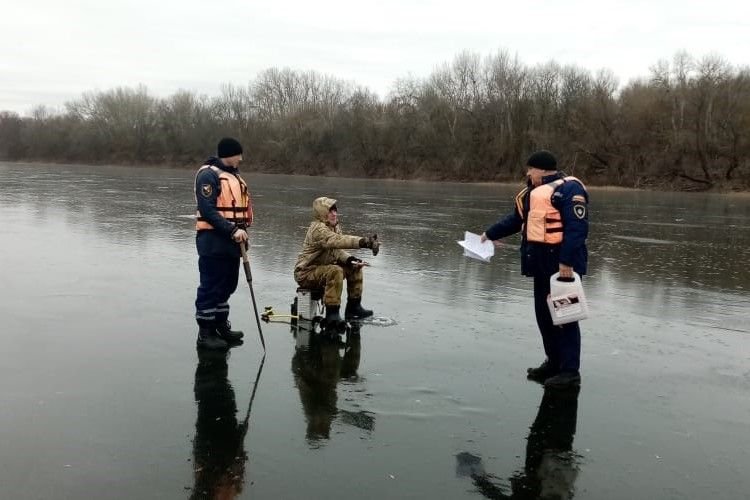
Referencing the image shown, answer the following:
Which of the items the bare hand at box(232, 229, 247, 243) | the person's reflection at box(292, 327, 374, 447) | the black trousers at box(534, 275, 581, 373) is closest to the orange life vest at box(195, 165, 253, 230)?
the bare hand at box(232, 229, 247, 243)

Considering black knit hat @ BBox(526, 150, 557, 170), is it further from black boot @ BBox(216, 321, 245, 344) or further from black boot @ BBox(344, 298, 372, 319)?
black boot @ BBox(216, 321, 245, 344)

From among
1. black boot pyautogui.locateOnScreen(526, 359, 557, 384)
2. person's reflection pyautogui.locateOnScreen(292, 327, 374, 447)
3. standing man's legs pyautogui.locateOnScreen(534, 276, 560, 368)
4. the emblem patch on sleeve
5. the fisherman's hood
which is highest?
the emblem patch on sleeve

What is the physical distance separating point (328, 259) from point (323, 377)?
1771 millimetres

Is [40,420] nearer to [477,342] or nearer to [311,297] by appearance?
[311,297]

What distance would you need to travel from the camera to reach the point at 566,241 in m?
5.36

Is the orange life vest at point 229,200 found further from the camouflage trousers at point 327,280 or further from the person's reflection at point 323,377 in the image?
the person's reflection at point 323,377

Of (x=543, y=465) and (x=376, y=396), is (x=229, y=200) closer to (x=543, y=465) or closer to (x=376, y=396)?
(x=376, y=396)

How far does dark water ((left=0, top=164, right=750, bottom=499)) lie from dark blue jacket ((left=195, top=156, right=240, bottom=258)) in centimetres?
91

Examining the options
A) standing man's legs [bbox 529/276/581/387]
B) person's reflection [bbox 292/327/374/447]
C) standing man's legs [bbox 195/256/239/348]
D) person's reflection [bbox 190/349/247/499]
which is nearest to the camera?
person's reflection [bbox 190/349/247/499]

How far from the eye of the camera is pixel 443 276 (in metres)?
10.6

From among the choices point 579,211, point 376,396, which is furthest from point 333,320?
point 579,211

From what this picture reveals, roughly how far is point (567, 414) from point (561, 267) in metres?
1.15

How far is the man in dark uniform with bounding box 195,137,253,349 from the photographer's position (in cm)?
623

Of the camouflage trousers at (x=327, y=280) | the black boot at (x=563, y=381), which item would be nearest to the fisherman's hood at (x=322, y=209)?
the camouflage trousers at (x=327, y=280)
